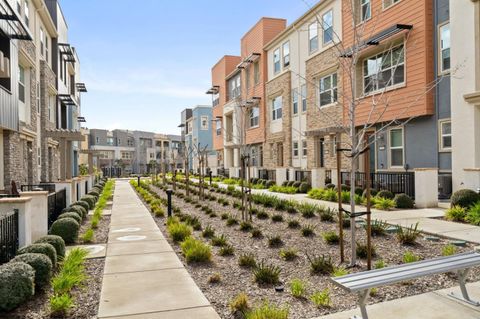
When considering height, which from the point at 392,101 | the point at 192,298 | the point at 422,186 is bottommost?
the point at 192,298

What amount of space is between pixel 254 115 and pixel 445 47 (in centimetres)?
2103

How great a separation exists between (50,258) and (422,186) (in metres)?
12.4

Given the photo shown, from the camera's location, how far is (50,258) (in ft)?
21.9

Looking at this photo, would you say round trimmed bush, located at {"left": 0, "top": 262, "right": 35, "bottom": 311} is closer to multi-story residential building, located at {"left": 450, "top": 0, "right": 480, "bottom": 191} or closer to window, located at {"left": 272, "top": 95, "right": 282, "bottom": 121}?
multi-story residential building, located at {"left": 450, "top": 0, "right": 480, "bottom": 191}

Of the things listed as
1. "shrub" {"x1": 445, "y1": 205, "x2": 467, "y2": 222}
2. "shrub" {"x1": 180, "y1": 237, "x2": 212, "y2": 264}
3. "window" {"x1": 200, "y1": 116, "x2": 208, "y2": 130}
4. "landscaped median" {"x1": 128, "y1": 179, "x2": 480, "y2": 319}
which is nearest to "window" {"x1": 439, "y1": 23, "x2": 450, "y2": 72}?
"shrub" {"x1": 445, "y1": 205, "x2": 467, "y2": 222}

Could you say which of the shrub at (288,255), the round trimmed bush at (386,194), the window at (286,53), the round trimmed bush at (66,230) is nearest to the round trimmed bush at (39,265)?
the round trimmed bush at (66,230)

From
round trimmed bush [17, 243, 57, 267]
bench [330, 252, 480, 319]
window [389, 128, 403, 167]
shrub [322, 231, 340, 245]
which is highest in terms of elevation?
window [389, 128, 403, 167]

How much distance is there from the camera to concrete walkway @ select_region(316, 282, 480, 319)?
4.61 m

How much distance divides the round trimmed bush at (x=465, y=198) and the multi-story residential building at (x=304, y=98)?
27.2ft

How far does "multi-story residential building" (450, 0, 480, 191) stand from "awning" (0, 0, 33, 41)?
15.2 m

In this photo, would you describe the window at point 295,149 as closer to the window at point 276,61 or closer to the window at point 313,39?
the window at point 276,61

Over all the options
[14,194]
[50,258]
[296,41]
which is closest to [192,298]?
[50,258]

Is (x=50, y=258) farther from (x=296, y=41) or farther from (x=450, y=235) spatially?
(x=296, y=41)

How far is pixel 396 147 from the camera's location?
695 inches
